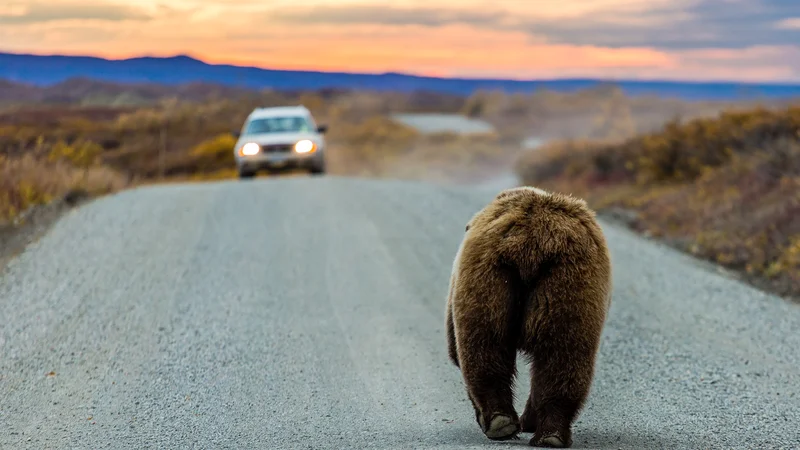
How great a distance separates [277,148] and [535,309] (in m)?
16.1

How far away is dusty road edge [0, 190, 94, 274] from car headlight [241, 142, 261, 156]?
5.47 m

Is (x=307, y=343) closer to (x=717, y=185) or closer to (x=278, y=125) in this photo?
(x=717, y=185)

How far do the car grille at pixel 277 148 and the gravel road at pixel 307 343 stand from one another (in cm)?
659

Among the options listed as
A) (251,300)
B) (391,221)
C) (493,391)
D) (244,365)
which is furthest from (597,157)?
(493,391)

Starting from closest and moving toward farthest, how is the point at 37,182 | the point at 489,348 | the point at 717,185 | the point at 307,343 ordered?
the point at 489,348 → the point at 307,343 → the point at 37,182 → the point at 717,185

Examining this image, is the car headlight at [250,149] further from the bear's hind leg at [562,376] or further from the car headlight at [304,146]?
the bear's hind leg at [562,376]

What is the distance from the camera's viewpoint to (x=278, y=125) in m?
21.9

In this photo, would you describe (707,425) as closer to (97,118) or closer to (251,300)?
(251,300)

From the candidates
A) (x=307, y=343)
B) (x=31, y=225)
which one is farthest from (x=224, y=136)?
(x=307, y=343)

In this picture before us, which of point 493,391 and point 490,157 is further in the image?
point 490,157

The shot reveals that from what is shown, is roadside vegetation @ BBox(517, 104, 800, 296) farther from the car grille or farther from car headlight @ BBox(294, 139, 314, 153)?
the car grille

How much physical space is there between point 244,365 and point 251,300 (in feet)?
6.45

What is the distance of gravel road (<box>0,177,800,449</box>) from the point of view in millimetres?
6453

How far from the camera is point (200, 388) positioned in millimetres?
7414
